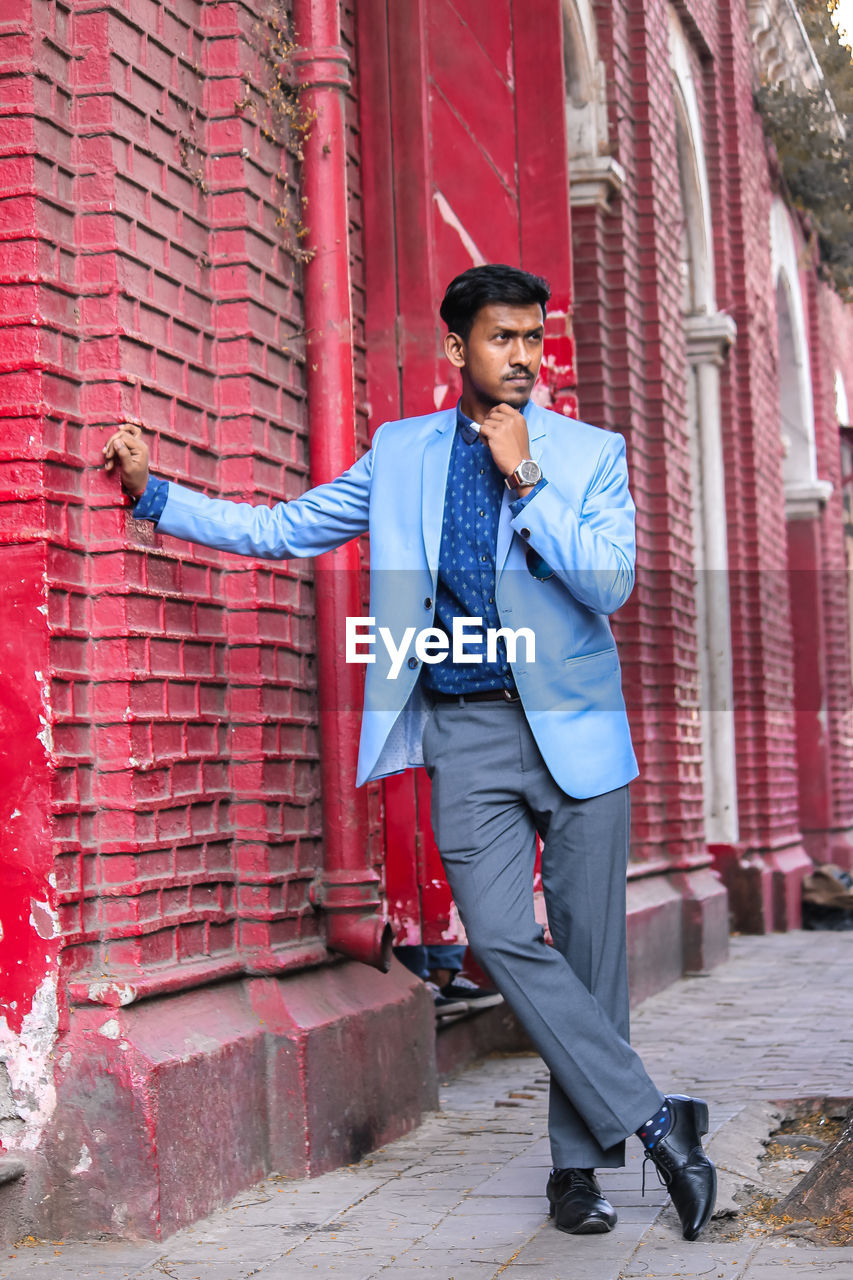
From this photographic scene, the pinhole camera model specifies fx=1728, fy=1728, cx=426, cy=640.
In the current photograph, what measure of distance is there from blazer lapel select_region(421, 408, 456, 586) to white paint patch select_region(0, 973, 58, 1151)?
130 centimetres

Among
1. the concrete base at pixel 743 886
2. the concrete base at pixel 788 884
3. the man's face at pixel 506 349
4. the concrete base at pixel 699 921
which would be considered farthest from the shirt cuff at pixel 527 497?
the concrete base at pixel 788 884

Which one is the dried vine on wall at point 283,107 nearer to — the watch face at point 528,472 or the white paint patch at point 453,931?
the watch face at point 528,472

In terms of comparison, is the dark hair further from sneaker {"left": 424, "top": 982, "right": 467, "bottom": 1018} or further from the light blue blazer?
sneaker {"left": 424, "top": 982, "right": 467, "bottom": 1018}

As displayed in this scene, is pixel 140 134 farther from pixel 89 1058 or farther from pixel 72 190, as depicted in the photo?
pixel 89 1058

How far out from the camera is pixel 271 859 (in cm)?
466

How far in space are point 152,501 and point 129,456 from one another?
0.12 m

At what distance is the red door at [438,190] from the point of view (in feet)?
19.5

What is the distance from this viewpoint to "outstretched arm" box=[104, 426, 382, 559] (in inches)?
160

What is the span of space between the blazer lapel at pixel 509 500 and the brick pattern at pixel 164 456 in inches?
35.3

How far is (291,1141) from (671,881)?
540 centimetres

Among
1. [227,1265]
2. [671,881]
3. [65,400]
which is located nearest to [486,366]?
[65,400]

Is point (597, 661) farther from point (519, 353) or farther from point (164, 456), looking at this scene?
point (164, 456)

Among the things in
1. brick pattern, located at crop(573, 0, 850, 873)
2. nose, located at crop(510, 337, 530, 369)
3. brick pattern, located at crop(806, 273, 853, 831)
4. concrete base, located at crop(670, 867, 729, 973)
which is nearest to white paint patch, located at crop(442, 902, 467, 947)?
nose, located at crop(510, 337, 530, 369)

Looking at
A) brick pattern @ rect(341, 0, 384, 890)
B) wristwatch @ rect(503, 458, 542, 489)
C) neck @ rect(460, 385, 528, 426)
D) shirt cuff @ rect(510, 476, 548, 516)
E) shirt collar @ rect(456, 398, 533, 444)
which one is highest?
brick pattern @ rect(341, 0, 384, 890)
